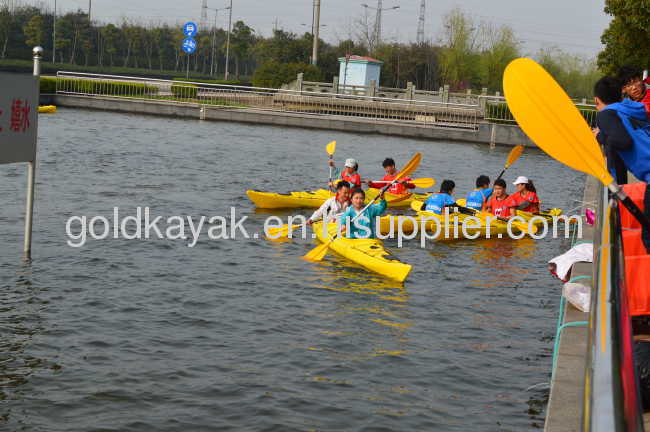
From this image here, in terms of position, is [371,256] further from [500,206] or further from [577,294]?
[577,294]

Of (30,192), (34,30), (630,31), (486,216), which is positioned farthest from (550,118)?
(34,30)

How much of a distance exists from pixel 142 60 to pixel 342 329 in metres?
80.4

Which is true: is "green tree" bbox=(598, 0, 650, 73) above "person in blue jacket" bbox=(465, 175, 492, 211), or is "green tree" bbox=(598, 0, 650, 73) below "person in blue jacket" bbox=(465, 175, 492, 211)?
above

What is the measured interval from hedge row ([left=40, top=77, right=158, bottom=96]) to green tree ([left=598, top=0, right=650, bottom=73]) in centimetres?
2297

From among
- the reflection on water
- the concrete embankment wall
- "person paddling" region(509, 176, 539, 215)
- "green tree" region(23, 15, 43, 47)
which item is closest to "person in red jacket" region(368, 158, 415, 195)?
"person paddling" region(509, 176, 539, 215)

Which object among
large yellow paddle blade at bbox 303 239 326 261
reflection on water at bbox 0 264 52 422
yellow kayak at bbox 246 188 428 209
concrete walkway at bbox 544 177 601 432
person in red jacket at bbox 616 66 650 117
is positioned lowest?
reflection on water at bbox 0 264 52 422

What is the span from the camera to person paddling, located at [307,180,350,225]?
13180mm

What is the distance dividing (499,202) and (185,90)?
2740cm

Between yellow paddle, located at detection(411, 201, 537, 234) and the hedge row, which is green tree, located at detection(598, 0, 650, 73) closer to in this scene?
yellow paddle, located at detection(411, 201, 537, 234)

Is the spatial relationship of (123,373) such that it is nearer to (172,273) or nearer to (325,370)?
(325,370)

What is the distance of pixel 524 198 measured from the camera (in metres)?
16.2

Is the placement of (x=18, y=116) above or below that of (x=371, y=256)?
above

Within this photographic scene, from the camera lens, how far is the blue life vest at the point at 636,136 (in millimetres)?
4840

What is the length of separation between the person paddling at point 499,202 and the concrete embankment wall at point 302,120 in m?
20.3
